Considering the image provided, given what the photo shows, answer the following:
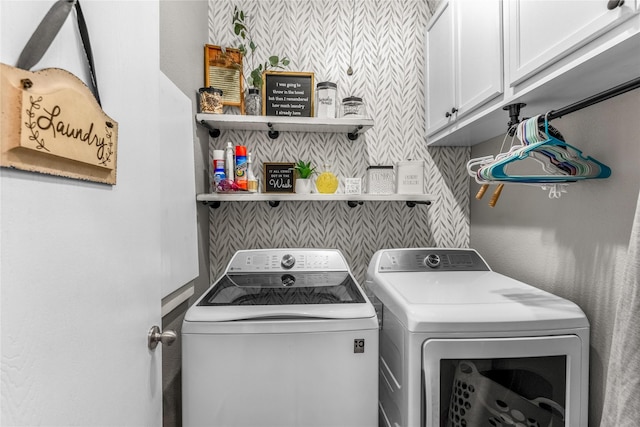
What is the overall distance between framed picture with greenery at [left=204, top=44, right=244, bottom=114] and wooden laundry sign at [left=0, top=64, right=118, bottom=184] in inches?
53.4

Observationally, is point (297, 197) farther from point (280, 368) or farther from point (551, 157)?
point (551, 157)

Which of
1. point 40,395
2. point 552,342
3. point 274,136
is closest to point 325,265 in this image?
point 274,136

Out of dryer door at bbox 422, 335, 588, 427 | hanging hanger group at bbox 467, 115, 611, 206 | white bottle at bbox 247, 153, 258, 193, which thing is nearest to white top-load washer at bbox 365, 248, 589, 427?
dryer door at bbox 422, 335, 588, 427

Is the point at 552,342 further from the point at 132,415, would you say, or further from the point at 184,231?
the point at 184,231

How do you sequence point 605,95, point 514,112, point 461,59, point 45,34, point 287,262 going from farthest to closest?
point 287,262 < point 461,59 < point 514,112 < point 605,95 < point 45,34

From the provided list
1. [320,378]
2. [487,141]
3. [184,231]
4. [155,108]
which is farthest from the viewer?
[487,141]

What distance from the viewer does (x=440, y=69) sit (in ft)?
6.13

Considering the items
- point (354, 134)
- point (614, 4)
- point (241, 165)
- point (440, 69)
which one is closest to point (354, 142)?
Answer: point (354, 134)

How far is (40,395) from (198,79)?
1.68 metres

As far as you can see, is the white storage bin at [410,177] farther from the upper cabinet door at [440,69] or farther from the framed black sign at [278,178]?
the framed black sign at [278,178]

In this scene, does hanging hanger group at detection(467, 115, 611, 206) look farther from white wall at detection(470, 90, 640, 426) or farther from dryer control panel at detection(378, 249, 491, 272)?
dryer control panel at detection(378, 249, 491, 272)

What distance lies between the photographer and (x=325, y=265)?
1809 mm

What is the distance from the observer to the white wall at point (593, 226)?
3.70 ft

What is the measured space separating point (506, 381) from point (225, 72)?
199 cm
